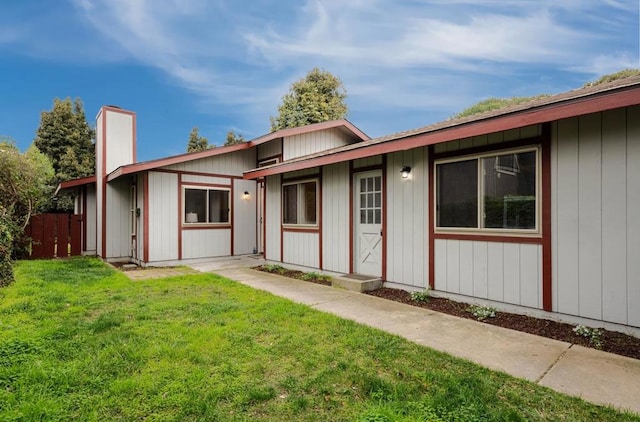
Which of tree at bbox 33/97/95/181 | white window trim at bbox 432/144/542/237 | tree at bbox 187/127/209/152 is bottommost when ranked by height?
white window trim at bbox 432/144/542/237

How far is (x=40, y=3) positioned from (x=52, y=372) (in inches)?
616

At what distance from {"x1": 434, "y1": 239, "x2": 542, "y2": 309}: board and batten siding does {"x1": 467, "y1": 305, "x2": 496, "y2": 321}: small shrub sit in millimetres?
159

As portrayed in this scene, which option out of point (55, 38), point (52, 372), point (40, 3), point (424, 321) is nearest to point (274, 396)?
point (52, 372)

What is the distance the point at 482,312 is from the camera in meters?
4.31

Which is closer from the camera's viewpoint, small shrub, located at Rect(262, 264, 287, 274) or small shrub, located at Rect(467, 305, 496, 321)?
small shrub, located at Rect(467, 305, 496, 321)

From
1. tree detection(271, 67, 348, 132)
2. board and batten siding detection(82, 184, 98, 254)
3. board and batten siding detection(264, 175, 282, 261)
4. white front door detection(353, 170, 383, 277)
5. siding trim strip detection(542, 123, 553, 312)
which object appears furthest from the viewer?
tree detection(271, 67, 348, 132)

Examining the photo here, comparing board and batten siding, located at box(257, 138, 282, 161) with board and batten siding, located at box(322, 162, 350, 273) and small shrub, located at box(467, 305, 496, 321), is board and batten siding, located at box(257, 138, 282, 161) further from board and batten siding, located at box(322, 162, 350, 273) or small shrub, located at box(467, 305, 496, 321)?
small shrub, located at box(467, 305, 496, 321)

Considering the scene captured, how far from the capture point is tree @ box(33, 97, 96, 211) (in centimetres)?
2120

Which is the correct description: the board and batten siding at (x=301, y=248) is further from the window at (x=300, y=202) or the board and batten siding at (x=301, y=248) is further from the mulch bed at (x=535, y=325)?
the mulch bed at (x=535, y=325)

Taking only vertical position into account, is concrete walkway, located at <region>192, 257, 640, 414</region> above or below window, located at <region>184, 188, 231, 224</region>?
below

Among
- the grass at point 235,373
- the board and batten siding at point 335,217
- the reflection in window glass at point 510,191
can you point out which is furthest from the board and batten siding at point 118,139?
the reflection in window glass at point 510,191

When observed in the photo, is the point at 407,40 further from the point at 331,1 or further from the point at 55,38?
the point at 55,38

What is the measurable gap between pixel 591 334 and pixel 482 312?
3.65 feet

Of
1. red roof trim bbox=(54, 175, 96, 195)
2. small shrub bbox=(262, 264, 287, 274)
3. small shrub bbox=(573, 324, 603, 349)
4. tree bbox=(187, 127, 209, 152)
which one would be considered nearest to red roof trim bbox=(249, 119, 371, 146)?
small shrub bbox=(262, 264, 287, 274)
